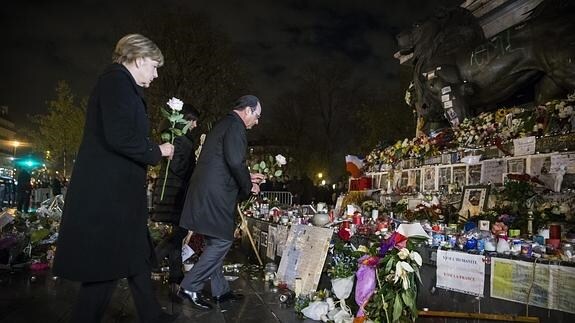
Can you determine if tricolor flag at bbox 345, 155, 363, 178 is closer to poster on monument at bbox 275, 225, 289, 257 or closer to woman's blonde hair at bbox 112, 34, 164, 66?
poster on monument at bbox 275, 225, 289, 257

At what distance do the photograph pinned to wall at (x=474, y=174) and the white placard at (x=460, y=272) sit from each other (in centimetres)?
403

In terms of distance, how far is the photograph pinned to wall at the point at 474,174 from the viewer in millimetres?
7066

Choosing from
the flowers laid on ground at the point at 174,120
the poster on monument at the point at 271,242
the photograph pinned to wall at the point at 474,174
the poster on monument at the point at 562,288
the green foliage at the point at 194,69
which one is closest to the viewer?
the poster on monument at the point at 562,288

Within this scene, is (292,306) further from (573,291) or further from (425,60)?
(425,60)

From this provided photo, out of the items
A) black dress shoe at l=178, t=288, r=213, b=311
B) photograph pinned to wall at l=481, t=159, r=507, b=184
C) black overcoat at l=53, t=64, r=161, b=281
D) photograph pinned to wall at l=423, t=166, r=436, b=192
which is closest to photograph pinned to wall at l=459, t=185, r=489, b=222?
photograph pinned to wall at l=481, t=159, r=507, b=184

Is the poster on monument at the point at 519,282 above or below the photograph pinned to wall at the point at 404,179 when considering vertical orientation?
below

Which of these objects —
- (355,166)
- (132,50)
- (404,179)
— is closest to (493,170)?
(404,179)

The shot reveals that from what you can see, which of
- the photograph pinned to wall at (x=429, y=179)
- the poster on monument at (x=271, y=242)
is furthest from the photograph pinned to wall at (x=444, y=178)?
the poster on monument at (x=271, y=242)

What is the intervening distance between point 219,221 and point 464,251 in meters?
2.22

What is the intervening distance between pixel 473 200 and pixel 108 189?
5621 mm

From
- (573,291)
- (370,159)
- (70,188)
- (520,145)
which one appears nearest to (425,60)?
(370,159)

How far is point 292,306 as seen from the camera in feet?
14.4

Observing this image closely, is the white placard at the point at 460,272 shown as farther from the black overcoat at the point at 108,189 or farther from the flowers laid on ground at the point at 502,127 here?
the flowers laid on ground at the point at 502,127

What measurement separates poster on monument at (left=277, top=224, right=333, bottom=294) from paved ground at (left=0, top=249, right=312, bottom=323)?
286mm
